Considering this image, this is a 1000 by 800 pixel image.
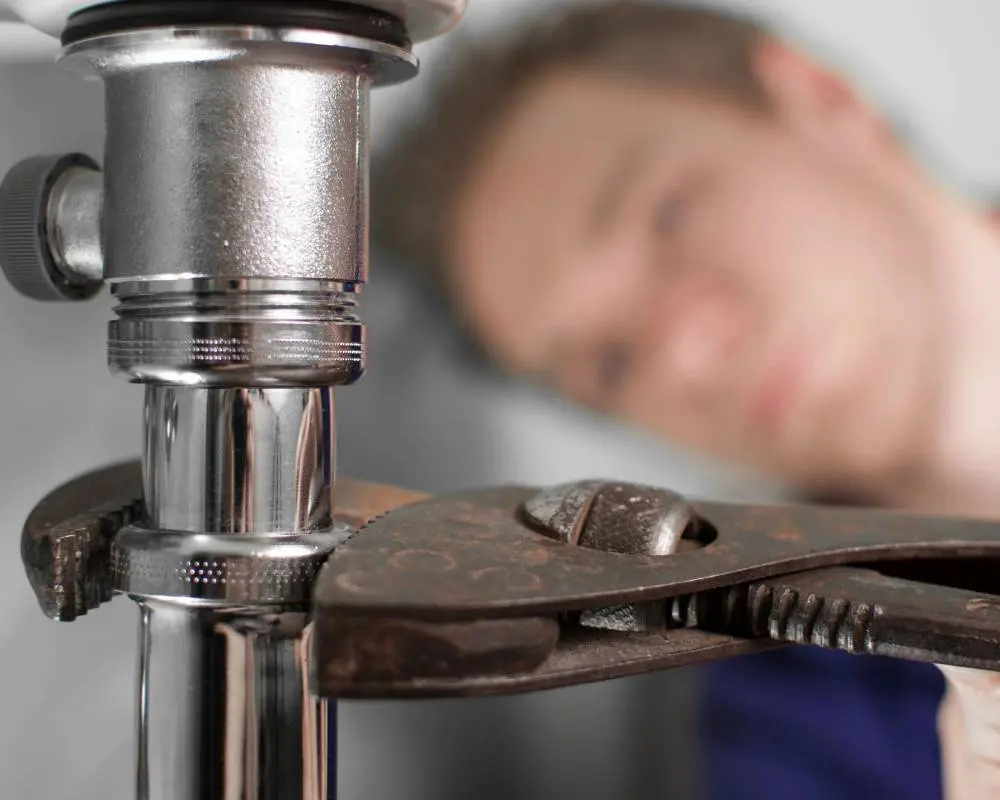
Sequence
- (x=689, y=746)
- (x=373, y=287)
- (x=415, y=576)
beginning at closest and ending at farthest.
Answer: (x=415, y=576) < (x=373, y=287) < (x=689, y=746)

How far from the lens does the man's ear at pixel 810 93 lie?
0.76m

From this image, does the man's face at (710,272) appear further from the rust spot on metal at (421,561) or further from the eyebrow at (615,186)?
the rust spot on metal at (421,561)

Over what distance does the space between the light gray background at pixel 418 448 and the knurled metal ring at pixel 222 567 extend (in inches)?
11.0

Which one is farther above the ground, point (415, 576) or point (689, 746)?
point (415, 576)

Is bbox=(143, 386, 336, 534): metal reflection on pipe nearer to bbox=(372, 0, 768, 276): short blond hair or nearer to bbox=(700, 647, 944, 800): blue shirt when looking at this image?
bbox=(372, 0, 768, 276): short blond hair

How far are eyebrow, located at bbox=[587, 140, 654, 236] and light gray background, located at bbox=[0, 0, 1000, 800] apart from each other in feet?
0.40

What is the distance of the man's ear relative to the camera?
2.50 ft

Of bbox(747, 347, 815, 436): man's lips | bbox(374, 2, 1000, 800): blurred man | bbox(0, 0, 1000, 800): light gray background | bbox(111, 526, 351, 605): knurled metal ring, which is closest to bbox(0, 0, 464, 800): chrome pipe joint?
bbox(111, 526, 351, 605): knurled metal ring

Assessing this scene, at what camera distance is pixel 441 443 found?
2.26 ft

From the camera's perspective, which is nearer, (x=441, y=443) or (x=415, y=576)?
(x=415, y=576)

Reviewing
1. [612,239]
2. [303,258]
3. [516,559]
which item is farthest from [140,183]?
[612,239]

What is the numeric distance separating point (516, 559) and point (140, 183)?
0.54ft

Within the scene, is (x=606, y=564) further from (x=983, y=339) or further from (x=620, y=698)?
(x=983, y=339)

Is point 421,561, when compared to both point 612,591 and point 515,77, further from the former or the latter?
point 515,77
